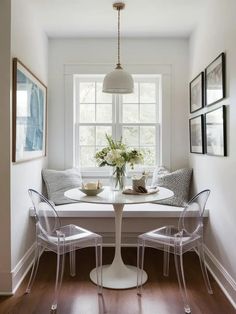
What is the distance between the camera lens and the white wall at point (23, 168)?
2.40 metres

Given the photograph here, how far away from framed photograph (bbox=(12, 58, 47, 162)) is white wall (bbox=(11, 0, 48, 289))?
93 millimetres

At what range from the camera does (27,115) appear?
106 inches

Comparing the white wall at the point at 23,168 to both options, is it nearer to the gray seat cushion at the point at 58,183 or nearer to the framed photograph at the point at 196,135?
the gray seat cushion at the point at 58,183

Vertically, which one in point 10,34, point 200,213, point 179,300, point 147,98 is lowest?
point 179,300

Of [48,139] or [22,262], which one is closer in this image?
[22,262]

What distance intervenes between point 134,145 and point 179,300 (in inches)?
77.0

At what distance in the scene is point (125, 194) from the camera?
98.4 inches

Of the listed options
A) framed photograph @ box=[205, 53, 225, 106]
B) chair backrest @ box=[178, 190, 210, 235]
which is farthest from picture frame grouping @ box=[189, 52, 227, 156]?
chair backrest @ box=[178, 190, 210, 235]

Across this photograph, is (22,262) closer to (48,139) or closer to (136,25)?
(48,139)

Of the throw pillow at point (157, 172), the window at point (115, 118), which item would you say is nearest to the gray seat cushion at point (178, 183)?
the throw pillow at point (157, 172)

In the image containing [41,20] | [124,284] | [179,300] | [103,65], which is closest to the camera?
[179,300]

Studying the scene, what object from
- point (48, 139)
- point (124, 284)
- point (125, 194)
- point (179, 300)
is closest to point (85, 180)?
point (48, 139)

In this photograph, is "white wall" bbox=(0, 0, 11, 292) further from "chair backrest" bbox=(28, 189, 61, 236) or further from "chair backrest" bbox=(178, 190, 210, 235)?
"chair backrest" bbox=(178, 190, 210, 235)

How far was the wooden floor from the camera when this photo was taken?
83.8 inches
